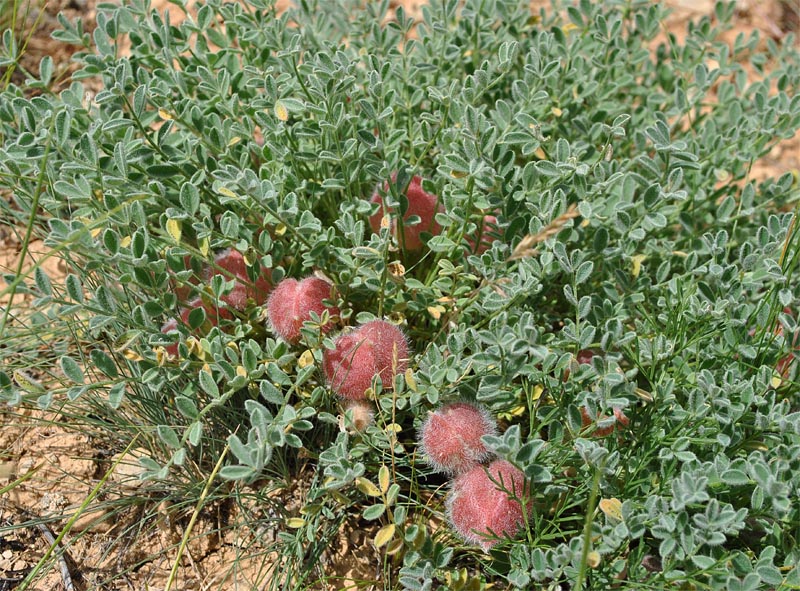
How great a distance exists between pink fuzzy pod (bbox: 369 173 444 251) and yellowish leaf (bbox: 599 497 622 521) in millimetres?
1007

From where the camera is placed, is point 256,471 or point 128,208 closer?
point 256,471

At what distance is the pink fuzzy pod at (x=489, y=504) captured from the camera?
201 centimetres

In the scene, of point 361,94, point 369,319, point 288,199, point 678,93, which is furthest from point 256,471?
point 678,93

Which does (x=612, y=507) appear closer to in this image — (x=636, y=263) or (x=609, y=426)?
(x=609, y=426)

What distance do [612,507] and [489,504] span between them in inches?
12.6

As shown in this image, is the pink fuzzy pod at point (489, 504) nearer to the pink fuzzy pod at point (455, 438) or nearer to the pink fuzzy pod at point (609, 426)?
the pink fuzzy pod at point (455, 438)

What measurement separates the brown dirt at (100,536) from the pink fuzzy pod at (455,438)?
42 cm

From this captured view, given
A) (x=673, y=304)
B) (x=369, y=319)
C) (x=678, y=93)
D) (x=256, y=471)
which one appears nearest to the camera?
(x=256, y=471)

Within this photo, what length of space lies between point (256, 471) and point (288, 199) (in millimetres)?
843

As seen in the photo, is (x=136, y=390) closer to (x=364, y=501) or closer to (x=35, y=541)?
(x=35, y=541)

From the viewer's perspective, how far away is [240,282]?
2348 millimetres

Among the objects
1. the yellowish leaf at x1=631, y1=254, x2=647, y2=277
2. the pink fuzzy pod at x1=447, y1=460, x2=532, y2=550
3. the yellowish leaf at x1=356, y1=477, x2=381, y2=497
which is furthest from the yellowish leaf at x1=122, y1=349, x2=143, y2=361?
the yellowish leaf at x1=631, y1=254, x2=647, y2=277

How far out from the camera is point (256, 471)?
5.77 ft

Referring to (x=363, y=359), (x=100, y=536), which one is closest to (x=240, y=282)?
(x=363, y=359)
